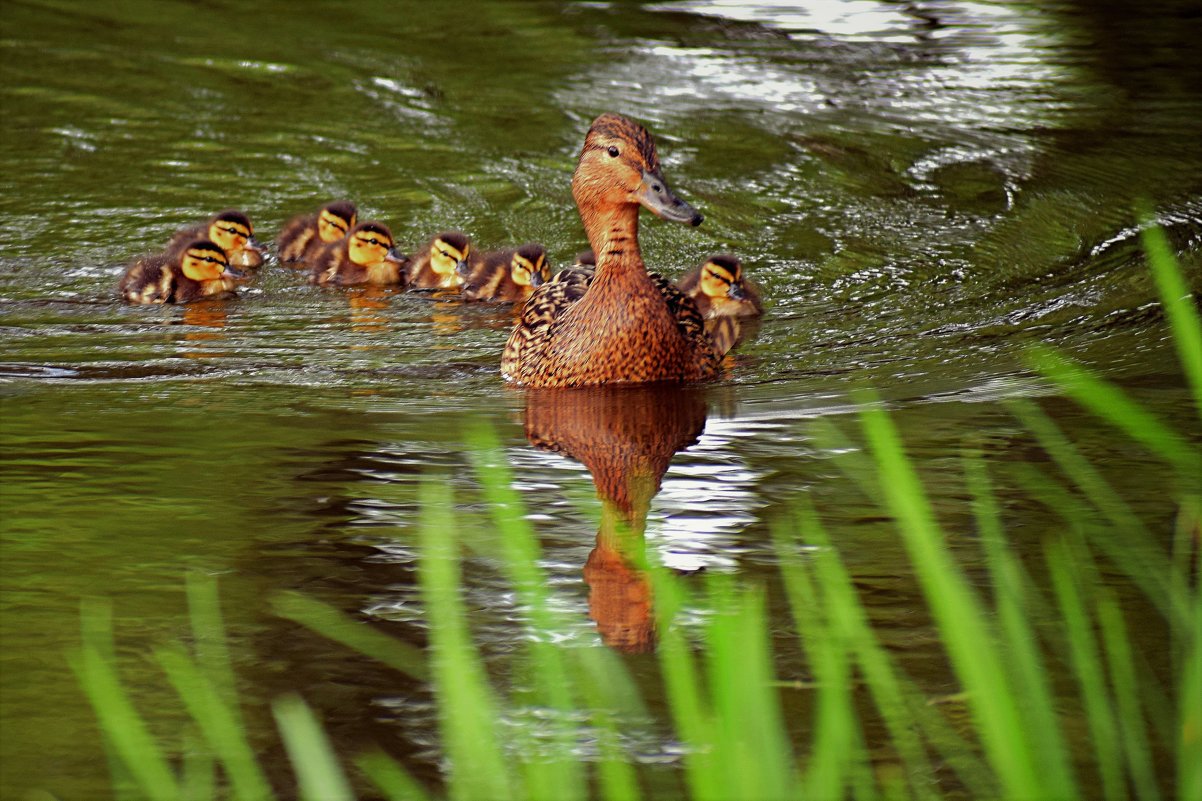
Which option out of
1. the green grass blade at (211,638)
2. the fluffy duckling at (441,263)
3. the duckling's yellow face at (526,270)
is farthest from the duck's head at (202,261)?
the green grass blade at (211,638)

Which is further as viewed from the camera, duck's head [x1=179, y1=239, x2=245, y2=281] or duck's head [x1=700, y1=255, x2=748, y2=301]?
duck's head [x1=179, y1=239, x2=245, y2=281]

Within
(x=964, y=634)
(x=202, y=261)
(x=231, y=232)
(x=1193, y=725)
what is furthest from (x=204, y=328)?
(x=964, y=634)

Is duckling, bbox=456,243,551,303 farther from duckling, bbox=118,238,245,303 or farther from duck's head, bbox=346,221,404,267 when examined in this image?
duckling, bbox=118,238,245,303

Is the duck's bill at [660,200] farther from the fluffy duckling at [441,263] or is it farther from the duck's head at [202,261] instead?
the duck's head at [202,261]

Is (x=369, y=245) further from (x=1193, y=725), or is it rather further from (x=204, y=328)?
(x=1193, y=725)

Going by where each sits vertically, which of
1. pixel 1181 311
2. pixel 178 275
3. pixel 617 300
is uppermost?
pixel 1181 311

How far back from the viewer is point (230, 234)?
19.0ft

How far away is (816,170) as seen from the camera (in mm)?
6855

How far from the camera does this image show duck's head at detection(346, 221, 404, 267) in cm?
575

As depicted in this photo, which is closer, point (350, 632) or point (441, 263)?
point (350, 632)

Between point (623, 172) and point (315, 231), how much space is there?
204 centimetres

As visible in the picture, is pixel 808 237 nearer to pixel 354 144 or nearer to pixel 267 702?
pixel 354 144

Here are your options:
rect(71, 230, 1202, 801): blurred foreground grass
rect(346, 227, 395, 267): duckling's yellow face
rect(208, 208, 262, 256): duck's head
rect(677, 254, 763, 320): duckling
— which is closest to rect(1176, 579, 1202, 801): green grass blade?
rect(71, 230, 1202, 801): blurred foreground grass

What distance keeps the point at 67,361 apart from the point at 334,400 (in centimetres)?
88
